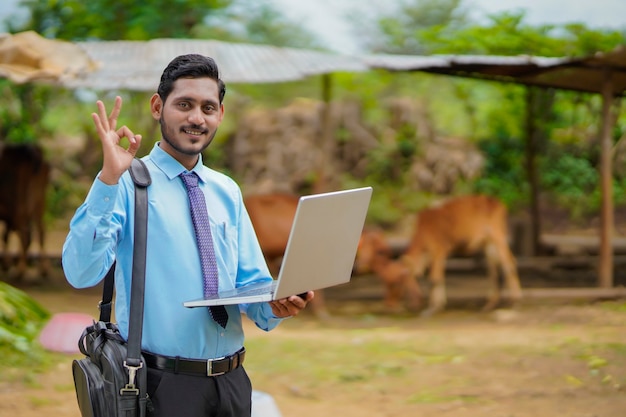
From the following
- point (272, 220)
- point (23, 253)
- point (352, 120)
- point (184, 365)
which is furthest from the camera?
point (352, 120)

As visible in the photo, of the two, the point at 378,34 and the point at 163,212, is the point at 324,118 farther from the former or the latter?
the point at 378,34

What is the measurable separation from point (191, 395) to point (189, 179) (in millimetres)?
644

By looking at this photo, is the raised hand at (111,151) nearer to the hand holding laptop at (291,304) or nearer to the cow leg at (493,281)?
the hand holding laptop at (291,304)

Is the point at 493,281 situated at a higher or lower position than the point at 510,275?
lower

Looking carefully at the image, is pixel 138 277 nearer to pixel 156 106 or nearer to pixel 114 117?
pixel 114 117

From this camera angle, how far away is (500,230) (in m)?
10.2

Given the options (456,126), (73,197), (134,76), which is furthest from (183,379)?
(456,126)

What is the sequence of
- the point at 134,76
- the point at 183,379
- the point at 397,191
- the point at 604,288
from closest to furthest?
the point at 183,379 < the point at 134,76 < the point at 604,288 < the point at 397,191

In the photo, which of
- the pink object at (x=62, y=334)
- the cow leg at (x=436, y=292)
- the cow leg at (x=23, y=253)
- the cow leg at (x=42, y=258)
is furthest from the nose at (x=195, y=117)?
the cow leg at (x=42, y=258)

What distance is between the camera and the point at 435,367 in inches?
252

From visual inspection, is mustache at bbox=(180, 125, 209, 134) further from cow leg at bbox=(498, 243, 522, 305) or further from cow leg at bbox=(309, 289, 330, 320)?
cow leg at bbox=(498, 243, 522, 305)

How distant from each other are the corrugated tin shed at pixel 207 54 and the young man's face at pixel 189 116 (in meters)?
5.89

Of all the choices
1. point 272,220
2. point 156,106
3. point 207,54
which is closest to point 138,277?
point 156,106

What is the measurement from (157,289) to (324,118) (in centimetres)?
730
